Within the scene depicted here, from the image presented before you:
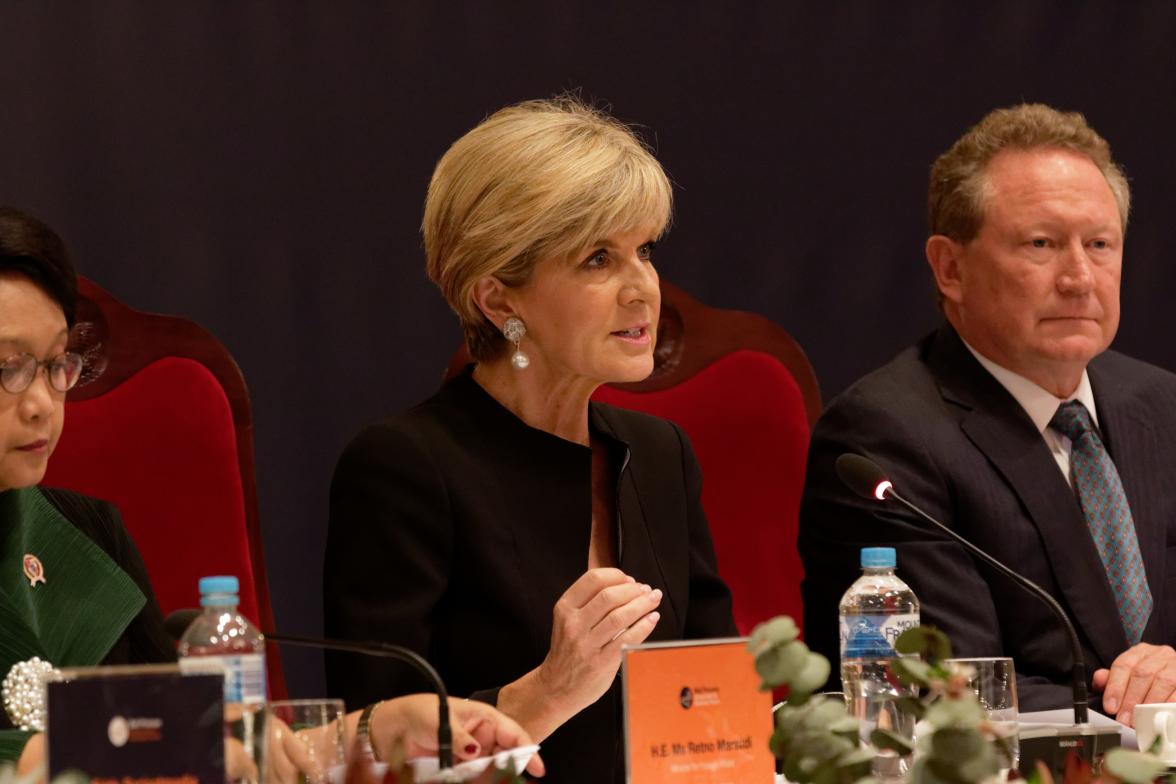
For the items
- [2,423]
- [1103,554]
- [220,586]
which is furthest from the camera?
[1103,554]

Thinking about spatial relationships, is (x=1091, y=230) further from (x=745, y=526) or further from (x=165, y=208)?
(x=165, y=208)

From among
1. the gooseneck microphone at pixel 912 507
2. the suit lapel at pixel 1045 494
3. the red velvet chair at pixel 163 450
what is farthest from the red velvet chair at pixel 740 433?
the gooseneck microphone at pixel 912 507

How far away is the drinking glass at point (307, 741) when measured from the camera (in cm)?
142

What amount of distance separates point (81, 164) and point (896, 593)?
1697mm

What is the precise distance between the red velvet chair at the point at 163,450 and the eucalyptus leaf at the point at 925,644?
1.50 metres

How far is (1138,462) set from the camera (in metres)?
2.77

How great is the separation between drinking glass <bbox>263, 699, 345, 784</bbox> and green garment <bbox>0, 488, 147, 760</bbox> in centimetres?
54

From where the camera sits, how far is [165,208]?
301cm

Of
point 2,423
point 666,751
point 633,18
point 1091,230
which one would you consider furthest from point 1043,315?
point 2,423

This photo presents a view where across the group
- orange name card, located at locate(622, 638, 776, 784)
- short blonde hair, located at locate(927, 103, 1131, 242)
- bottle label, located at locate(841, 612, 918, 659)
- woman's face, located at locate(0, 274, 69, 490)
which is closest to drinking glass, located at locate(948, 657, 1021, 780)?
bottle label, located at locate(841, 612, 918, 659)

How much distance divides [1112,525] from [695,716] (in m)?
1.40

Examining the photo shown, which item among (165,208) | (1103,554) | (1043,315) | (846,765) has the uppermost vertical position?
(165,208)

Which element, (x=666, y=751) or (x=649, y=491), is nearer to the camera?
(x=666, y=751)

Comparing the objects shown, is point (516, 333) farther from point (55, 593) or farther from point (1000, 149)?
point (1000, 149)
